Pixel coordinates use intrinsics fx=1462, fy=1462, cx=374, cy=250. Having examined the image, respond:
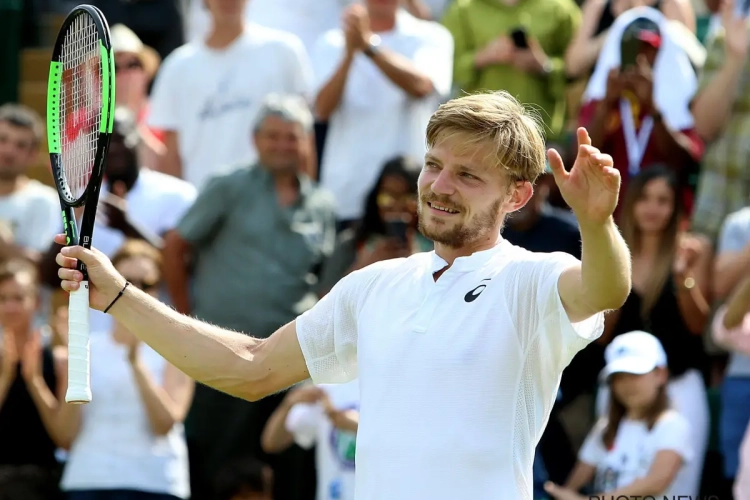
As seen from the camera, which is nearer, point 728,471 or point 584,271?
point 584,271

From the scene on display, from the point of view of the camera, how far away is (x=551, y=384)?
4.20 meters

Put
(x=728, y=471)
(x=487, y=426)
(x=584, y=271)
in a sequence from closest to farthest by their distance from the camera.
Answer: (x=584, y=271)
(x=487, y=426)
(x=728, y=471)

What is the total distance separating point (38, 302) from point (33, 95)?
356cm

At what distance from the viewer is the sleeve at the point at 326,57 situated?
31.0 ft

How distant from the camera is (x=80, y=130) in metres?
4.92

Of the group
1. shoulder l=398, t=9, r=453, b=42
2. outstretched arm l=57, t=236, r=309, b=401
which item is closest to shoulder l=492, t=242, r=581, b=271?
outstretched arm l=57, t=236, r=309, b=401

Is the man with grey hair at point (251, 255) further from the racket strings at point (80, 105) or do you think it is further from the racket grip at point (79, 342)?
the racket grip at point (79, 342)

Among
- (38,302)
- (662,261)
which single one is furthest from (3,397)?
(662,261)

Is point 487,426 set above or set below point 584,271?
below

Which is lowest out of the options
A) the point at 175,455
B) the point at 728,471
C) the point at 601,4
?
the point at 175,455

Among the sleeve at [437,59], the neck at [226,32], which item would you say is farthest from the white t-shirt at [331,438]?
the neck at [226,32]

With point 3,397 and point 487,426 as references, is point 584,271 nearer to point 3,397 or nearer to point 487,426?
point 487,426

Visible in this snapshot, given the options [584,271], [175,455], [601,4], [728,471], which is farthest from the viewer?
[601,4]

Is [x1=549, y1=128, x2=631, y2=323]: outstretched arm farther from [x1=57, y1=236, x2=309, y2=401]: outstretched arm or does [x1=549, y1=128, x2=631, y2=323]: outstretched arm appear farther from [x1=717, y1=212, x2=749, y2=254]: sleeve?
[x1=717, y1=212, x2=749, y2=254]: sleeve
